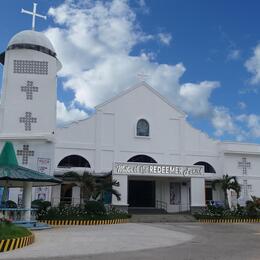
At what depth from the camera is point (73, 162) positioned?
30.0 meters

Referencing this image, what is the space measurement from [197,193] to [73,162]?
973 cm

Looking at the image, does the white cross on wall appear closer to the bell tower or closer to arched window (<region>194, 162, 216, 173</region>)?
arched window (<region>194, 162, 216, 173</region>)

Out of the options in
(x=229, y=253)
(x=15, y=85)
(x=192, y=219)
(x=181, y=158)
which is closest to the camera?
(x=229, y=253)

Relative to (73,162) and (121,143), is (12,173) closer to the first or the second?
(73,162)

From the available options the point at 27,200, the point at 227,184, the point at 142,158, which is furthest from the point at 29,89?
the point at 227,184

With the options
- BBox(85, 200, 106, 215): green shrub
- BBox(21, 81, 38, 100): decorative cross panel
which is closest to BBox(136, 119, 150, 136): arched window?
BBox(21, 81, 38, 100): decorative cross panel

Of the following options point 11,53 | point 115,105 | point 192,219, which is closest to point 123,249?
point 192,219

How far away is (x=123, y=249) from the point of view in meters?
11.7

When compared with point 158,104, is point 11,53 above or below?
above

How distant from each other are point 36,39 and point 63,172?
35.9 ft

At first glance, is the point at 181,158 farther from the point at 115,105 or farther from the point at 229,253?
the point at 229,253

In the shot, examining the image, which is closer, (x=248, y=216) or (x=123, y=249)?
(x=123, y=249)

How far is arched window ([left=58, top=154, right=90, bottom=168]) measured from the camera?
29734 mm

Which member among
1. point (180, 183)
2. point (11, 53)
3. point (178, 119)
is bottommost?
point (180, 183)
